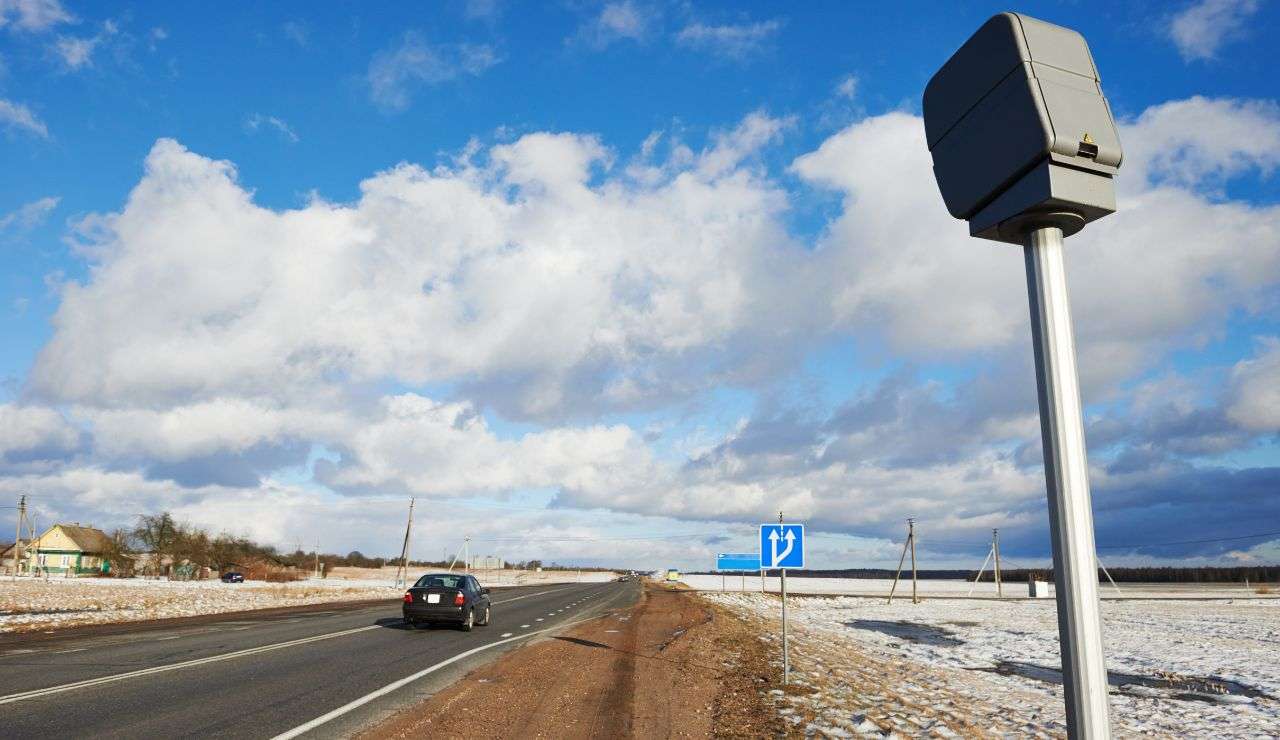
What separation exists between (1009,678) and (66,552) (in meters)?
125

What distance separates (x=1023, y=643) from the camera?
2314cm

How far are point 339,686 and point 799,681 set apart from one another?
7402 millimetres

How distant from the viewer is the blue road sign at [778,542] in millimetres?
13172

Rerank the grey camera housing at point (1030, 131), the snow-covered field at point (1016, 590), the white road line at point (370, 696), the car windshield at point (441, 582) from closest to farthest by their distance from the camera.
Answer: the grey camera housing at point (1030, 131) < the white road line at point (370, 696) < the car windshield at point (441, 582) < the snow-covered field at point (1016, 590)

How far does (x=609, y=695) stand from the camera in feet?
38.7

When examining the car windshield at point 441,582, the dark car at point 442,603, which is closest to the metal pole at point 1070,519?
the dark car at point 442,603

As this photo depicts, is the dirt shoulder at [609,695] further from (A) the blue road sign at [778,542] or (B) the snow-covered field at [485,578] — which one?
(B) the snow-covered field at [485,578]

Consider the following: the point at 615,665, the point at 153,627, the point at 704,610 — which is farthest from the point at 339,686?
the point at 704,610

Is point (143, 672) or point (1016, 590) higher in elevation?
point (143, 672)

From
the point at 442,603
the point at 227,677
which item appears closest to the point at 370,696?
the point at 227,677

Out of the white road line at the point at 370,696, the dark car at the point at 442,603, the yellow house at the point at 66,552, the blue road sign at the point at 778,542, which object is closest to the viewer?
the white road line at the point at 370,696

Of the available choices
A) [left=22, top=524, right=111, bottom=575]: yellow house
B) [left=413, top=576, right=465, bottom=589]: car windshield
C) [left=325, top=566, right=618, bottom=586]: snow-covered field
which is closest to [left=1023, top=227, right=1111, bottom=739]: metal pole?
[left=413, top=576, right=465, bottom=589]: car windshield

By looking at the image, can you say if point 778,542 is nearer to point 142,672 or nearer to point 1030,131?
point 142,672

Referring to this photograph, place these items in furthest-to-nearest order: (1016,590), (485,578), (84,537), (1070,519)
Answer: (485,578)
(84,537)
(1016,590)
(1070,519)
